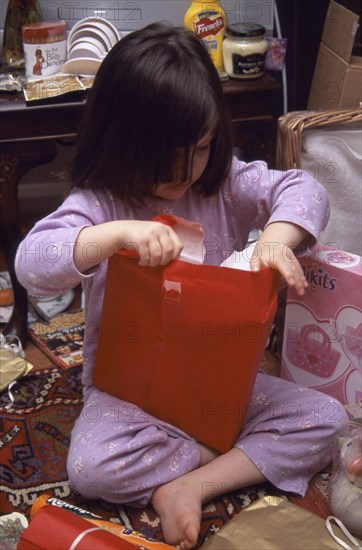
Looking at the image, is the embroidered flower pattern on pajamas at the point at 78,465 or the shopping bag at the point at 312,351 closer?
the embroidered flower pattern on pajamas at the point at 78,465

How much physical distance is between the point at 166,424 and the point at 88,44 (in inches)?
31.8

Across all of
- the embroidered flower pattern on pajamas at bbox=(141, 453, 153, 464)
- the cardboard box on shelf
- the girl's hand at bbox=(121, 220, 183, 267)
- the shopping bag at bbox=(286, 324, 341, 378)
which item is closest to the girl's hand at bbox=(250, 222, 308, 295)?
the girl's hand at bbox=(121, 220, 183, 267)

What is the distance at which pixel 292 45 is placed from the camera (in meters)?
1.85

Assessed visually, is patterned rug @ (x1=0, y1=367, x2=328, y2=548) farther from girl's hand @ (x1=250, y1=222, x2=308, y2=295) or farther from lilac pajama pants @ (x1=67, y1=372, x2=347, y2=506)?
girl's hand @ (x1=250, y1=222, x2=308, y2=295)

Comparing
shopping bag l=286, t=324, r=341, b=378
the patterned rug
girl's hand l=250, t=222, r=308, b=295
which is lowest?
the patterned rug

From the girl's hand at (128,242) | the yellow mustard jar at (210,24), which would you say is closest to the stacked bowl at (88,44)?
the yellow mustard jar at (210,24)

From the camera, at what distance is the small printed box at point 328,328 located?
1200 mm

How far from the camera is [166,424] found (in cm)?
116

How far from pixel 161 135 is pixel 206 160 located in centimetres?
10

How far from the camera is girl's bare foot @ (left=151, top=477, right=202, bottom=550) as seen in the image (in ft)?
3.44

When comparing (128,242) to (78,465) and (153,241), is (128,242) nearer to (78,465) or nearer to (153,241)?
(153,241)

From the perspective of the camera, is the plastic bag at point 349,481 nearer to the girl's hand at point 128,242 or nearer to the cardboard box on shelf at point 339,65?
the girl's hand at point 128,242

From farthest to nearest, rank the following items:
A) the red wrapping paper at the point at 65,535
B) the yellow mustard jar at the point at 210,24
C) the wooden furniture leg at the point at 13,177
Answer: the yellow mustard jar at the point at 210,24, the wooden furniture leg at the point at 13,177, the red wrapping paper at the point at 65,535

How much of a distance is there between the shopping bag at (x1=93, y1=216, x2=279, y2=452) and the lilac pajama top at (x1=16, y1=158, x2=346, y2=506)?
0.04m
